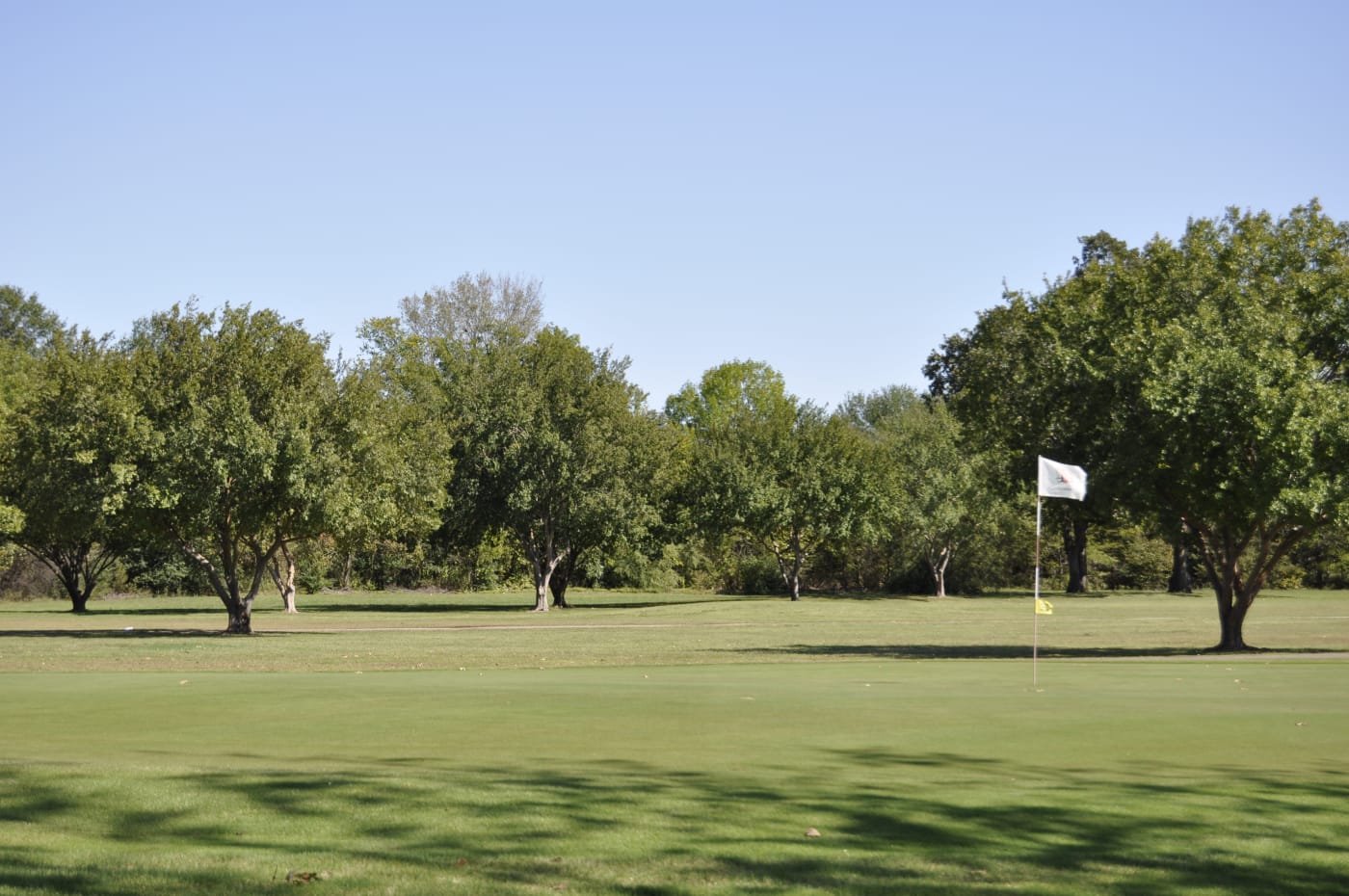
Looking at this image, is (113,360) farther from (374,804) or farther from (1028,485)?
(374,804)

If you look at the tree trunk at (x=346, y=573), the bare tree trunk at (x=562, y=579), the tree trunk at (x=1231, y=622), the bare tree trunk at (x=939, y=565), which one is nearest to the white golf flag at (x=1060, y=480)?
the tree trunk at (x=1231, y=622)

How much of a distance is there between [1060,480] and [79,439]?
27.7 meters

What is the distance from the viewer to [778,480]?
2921 inches

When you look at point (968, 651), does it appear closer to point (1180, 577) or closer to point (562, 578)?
point (562, 578)

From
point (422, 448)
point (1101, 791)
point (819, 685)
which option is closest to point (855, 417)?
point (422, 448)

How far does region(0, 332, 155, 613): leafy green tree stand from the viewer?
3862 centimetres

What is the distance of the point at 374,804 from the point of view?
9.72 meters

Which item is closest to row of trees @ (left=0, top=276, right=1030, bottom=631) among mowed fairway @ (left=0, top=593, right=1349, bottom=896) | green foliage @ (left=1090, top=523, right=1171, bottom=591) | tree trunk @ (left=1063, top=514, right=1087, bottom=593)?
tree trunk @ (left=1063, top=514, right=1087, bottom=593)

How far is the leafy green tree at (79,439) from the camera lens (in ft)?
127

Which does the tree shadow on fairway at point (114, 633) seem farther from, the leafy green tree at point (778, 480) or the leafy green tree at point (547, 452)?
the leafy green tree at point (778, 480)

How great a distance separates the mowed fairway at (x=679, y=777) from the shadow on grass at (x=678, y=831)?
32 mm

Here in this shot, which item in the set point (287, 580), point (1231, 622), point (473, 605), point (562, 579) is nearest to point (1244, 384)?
point (1231, 622)

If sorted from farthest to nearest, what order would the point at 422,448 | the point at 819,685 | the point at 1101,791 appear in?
the point at 422,448
the point at 819,685
the point at 1101,791

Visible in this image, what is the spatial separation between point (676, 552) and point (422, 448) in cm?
3636
